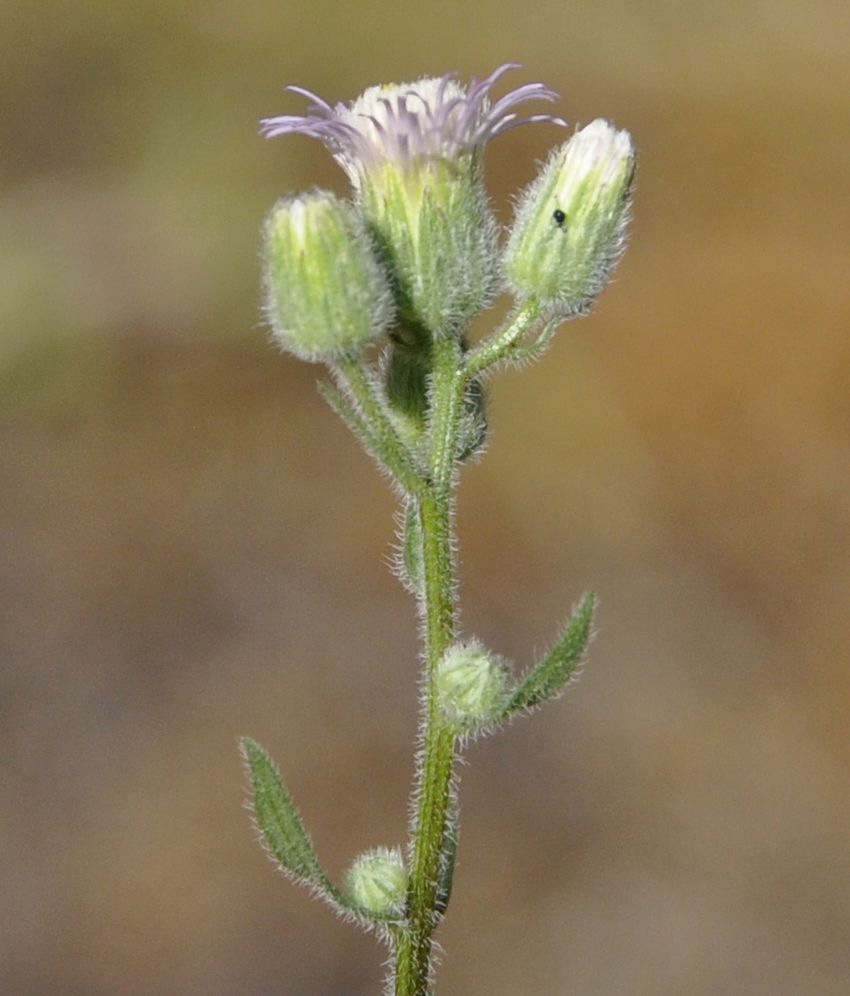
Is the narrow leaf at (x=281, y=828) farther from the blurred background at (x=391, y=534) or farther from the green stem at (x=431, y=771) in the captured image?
the blurred background at (x=391, y=534)

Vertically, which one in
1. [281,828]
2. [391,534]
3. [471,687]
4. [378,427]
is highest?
[391,534]

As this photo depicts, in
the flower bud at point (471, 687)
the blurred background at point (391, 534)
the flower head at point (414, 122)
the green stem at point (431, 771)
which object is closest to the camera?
the flower bud at point (471, 687)

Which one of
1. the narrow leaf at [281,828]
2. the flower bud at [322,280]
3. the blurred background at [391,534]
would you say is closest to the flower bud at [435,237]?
the flower bud at [322,280]

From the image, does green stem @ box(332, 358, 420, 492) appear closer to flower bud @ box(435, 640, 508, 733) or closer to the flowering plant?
the flowering plant

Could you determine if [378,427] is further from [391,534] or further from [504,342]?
[391,534]

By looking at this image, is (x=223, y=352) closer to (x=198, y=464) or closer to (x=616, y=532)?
(x=198, y=464)

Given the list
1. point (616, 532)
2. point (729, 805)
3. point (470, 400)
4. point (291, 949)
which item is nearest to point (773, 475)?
point (616, 532)

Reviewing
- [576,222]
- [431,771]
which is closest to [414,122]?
[576,222]
